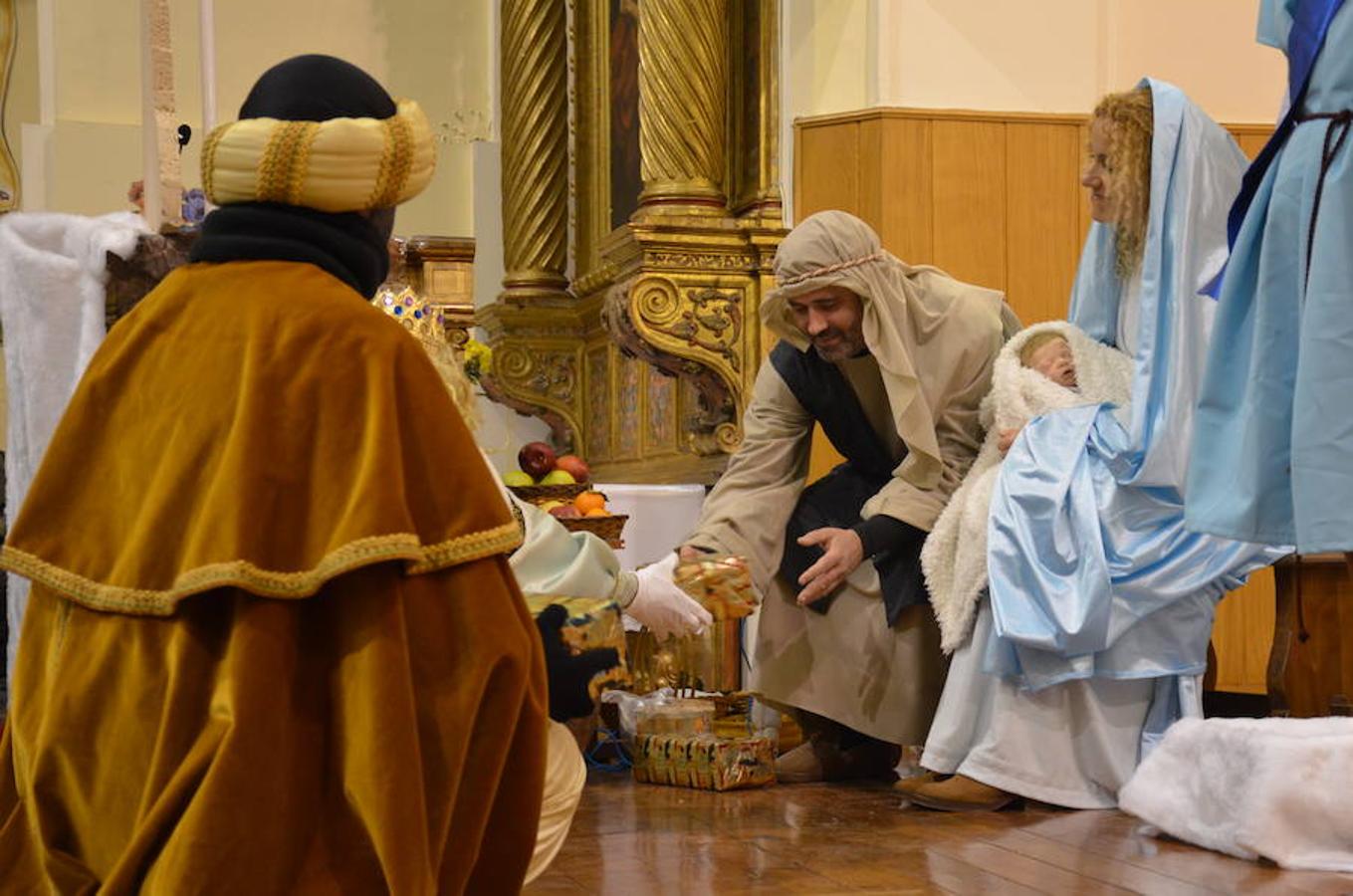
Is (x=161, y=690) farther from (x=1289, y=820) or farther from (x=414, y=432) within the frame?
(x=1289, y=820)

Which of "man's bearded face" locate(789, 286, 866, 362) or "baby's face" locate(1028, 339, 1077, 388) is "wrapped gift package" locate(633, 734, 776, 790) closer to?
"man's bearded face" locate(789, 286, 866, 362)

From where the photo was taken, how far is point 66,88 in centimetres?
866

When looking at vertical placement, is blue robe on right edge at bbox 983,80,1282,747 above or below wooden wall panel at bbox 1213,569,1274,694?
above

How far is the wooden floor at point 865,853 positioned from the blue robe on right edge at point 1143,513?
39 cm

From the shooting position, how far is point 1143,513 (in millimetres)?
4234

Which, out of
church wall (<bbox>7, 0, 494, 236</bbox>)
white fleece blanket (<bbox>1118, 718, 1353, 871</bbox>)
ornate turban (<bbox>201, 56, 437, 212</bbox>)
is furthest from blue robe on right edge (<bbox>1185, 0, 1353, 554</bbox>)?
church wall (<bbox>7, 0, 494, 236</bbox>)

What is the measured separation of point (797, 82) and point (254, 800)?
17.1 feet

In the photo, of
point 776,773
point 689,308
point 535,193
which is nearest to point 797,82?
point 689,308

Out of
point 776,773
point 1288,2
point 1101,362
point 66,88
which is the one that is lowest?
point 776,773

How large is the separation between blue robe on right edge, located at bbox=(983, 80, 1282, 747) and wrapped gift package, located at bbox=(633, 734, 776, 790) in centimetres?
69

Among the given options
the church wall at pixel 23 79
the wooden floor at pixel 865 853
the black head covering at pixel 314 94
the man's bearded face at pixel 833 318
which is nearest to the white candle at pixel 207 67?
the black head covering at pixel 314 94

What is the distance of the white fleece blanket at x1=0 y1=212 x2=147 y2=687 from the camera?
3.12m

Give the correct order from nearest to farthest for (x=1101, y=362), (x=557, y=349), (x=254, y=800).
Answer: (x=254, y=800), (x=1101, y=362), (x=557, y=349)

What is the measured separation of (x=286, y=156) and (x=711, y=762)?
2.78 metres
